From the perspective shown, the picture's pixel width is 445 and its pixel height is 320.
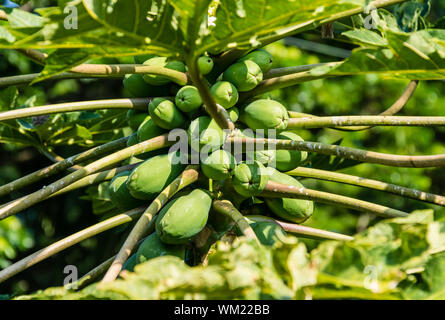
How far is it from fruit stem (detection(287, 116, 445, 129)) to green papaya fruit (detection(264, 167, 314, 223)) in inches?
4.4

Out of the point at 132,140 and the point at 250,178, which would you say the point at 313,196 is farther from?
the point at 132,140

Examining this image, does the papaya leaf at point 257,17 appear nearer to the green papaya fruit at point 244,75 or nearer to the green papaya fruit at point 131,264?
the green papaya fruit at point 244,75

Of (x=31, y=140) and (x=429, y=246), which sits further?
(x=31, y=140)

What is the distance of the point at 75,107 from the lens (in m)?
1.02

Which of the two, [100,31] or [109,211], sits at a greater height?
[100,31]

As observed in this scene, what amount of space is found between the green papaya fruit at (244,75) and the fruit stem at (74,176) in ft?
0.58

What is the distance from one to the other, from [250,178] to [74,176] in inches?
13.0

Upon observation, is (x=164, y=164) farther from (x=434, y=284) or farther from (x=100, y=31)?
(x=434, y=284)

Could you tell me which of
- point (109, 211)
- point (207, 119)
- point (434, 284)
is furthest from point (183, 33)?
point (109, 211)

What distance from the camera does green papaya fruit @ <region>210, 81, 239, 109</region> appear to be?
96 centimetres

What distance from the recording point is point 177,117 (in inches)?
39.5

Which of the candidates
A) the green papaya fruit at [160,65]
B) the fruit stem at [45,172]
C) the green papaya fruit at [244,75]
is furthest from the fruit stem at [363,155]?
the fruit stem at [45,172]

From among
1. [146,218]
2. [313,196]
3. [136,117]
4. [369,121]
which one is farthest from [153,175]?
[369,121]

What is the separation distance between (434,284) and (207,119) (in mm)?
495
